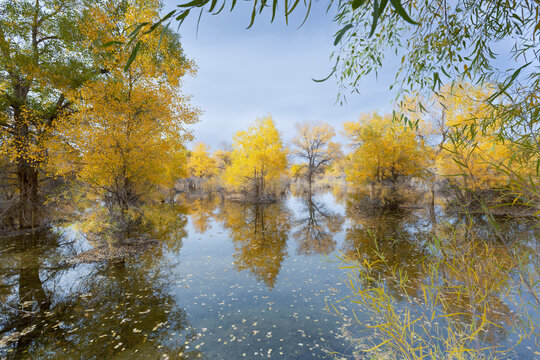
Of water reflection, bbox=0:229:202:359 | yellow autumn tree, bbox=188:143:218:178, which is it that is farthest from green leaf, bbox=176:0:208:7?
yellow autumn tree, bbox=188:143:218:178

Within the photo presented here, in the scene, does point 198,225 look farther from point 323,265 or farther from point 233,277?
point 323,265

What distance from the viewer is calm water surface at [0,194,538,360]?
149 inches

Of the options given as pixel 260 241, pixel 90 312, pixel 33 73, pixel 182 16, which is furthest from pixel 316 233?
pixel 33 73

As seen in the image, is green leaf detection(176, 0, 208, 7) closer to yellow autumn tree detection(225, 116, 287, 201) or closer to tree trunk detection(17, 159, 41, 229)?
tree trunk detection(17, 159, 41, 229)

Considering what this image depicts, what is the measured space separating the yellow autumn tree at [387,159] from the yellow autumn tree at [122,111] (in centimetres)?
1229

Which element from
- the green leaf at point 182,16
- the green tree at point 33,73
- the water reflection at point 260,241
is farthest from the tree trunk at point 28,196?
the green leaf at point 182,16

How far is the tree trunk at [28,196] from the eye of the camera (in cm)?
1001

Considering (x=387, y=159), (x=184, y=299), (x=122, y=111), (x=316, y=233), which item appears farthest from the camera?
(x=387, y=159)

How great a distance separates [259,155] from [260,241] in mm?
12228

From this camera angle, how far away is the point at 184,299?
Result: 5.27m

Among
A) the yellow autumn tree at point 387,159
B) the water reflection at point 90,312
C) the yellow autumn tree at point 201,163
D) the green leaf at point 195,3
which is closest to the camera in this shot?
the green leaf at point 195,3

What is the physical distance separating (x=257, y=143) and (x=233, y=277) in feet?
51.7

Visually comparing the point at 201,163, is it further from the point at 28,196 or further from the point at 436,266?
the point at 436,266

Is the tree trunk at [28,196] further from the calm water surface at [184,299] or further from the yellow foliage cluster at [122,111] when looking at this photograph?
the yellow foliage cluster at [122,111]
